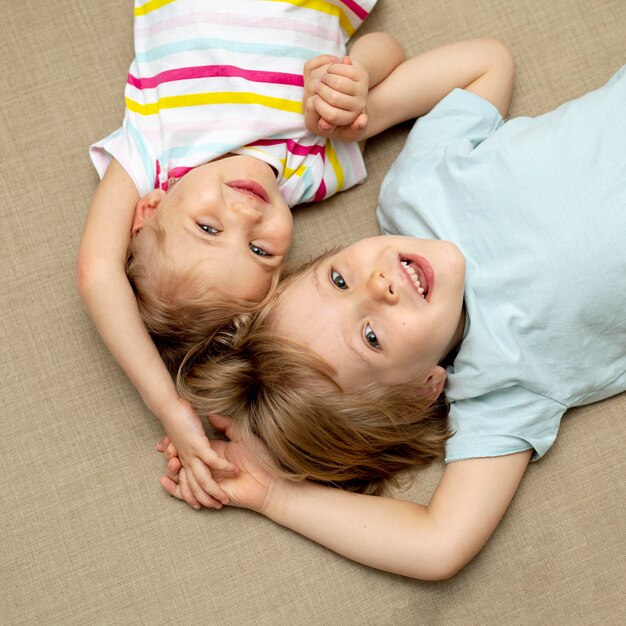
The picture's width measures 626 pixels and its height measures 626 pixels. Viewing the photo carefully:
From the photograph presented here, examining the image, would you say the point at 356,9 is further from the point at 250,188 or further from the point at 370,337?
the point at 370,337

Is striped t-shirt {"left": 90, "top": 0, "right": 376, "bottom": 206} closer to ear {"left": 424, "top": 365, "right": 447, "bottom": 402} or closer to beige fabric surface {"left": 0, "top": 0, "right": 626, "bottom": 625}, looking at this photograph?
beige fabric surface {"left": 0, "top": 0, "right": 626, "bottom": 625}

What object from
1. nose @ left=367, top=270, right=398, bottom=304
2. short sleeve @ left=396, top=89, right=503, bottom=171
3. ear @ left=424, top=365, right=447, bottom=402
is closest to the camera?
nose @ left=367, top=270, right=398, bottom=304

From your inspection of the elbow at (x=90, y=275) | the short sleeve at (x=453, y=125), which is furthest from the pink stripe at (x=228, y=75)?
the elbow at (x=90, y=275)

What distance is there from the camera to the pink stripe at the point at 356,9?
129cm

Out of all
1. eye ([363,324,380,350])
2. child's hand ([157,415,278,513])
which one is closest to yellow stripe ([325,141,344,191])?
eye ([363,324,380,350])

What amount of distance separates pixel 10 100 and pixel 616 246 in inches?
40.9

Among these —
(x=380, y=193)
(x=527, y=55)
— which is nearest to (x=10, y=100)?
(x=380, y=193)

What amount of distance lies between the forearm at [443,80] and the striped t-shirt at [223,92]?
0.13 metres

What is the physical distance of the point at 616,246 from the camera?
1.08 meters

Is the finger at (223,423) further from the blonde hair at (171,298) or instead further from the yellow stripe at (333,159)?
the yellow stripe at (333,159)

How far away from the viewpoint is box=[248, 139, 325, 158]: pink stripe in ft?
4.06

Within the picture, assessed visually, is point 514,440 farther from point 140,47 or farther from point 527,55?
point 140,47

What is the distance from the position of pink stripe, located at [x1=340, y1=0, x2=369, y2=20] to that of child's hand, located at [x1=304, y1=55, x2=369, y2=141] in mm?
153

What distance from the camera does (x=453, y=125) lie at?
124 centimetres
